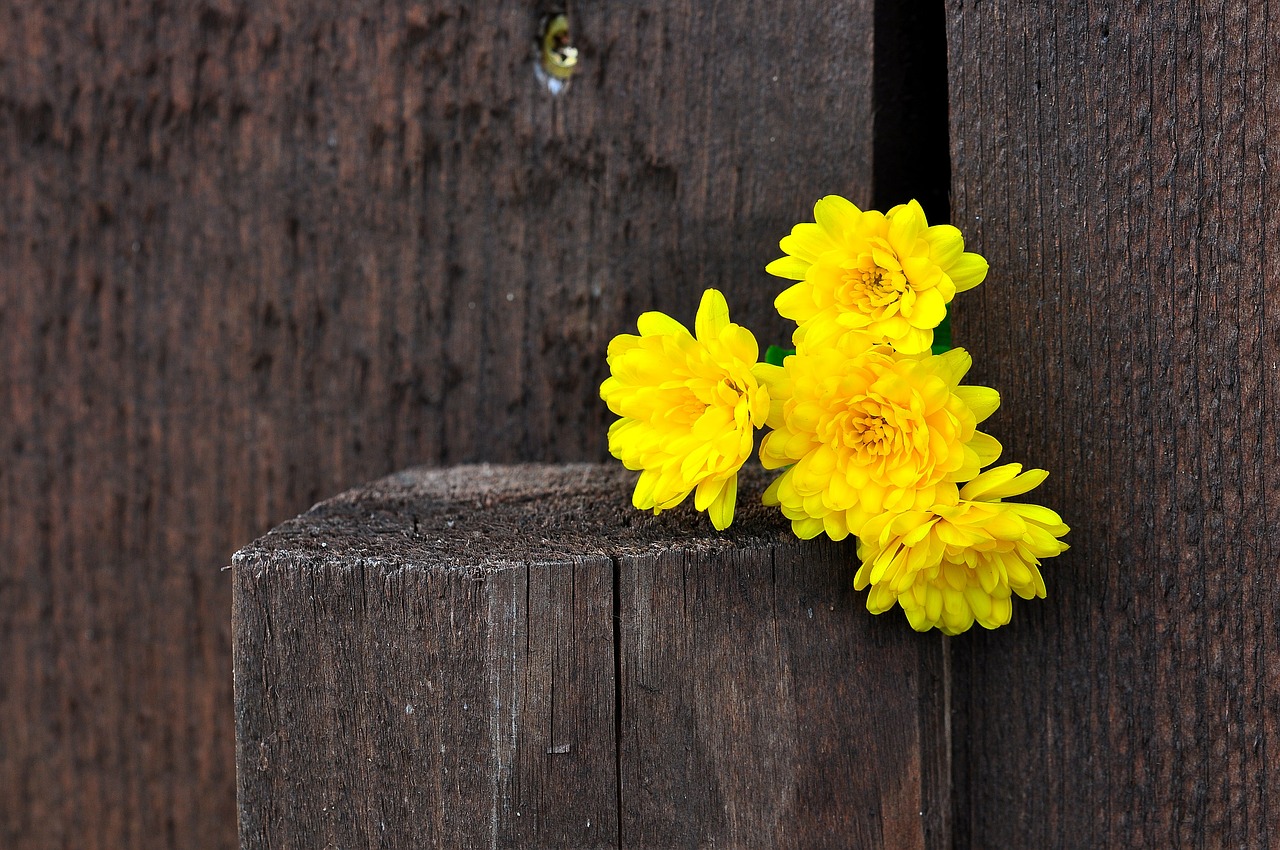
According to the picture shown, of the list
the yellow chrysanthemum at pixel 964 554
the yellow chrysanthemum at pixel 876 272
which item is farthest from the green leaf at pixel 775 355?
the yellow chrysanthemum at pixel 964 554

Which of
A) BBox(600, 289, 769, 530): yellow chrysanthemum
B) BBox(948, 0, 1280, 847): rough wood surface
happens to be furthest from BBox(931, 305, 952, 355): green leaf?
BBox(600, 289, 769, 530): yellow chrysanthemum

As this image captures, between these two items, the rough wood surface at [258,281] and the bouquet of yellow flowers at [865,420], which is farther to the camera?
the rough wood surface at [258,281]

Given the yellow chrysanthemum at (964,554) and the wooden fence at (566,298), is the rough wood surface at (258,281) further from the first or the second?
the yellow chrysanthemum at (964,554)

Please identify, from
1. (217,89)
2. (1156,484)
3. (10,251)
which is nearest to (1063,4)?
(1156,484)

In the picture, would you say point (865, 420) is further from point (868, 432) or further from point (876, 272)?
point (876, 272)

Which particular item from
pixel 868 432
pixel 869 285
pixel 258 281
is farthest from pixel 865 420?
pixel 258 281

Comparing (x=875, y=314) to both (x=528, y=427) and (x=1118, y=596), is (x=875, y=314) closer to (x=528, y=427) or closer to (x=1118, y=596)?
(x=1118, y=596)
